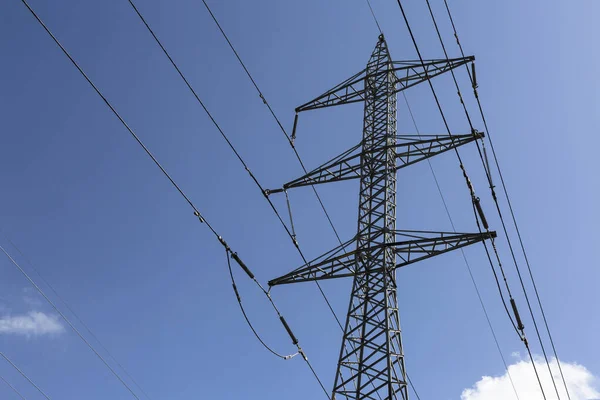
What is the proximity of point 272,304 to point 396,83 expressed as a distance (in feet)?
32.7

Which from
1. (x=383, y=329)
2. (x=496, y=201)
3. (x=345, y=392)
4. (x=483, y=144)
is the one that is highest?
Answer: (x=483, y=144)

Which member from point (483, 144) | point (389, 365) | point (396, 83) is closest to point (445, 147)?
point (483, 144)

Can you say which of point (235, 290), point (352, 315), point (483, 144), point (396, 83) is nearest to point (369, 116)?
point (396, 83)

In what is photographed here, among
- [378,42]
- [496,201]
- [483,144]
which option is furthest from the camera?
[378,42]

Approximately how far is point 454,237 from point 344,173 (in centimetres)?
394

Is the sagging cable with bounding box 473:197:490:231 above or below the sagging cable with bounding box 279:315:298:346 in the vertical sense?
above

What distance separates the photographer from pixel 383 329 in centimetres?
1220

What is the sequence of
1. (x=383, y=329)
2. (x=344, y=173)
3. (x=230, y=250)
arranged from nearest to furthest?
(x=230, y=250) < (x=383, y=329) < (x=344, y=173)

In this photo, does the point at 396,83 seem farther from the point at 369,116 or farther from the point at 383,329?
the point at 383,329

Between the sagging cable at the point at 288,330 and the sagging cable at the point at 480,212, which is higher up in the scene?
the sagging cable at the point at 480,212

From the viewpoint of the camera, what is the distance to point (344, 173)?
1552 cm

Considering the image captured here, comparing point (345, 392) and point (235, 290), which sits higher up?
point (235, 290)

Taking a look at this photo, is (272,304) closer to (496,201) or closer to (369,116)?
(496,201)

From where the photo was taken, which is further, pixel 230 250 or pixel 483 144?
pixel 483 144
